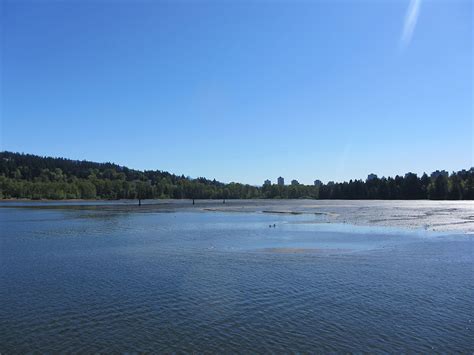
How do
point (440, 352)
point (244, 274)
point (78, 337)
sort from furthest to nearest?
point (244, 274)
point (78, 337)
point (440, 352)

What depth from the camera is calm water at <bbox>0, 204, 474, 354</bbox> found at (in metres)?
15.3

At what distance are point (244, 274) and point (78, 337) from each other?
500 inches

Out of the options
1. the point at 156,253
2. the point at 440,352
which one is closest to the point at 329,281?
the point at 440,352

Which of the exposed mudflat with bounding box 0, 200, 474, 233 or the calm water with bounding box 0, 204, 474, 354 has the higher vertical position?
the exposed mudflat with bounding box 0, 200, 474, 233

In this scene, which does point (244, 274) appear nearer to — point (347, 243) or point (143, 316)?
point (143, 316)

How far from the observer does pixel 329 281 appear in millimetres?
24266

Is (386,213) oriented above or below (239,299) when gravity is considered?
above

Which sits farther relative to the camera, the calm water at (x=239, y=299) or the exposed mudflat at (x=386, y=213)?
the exposed mudflat at (x=386, y=213)

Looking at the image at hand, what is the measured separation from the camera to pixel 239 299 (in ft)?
67.7

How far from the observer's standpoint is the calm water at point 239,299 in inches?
602

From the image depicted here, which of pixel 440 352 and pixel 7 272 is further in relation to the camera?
pixel 7 272

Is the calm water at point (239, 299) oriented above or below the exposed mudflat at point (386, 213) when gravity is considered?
below

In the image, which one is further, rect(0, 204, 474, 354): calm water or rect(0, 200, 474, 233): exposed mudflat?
rect(0, 200, 474, 233): exposed mudflat

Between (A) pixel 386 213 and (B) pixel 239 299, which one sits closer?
(B) pixel 239 299
